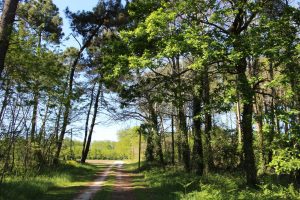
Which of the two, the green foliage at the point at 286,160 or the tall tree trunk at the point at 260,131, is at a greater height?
the tall tree trunk at the point at 260,131

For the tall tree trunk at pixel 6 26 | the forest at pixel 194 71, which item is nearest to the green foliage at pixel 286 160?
the forest at pixel 194 71

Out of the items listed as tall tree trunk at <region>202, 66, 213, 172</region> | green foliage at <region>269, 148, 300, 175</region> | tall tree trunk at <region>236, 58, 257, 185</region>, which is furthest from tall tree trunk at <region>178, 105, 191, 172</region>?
green foliage at <region>269, 148, 300, 175</region>

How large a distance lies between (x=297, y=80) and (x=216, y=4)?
4464mm

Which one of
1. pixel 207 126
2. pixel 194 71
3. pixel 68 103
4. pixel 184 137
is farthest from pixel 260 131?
pixel 68 103

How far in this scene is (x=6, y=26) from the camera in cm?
1188

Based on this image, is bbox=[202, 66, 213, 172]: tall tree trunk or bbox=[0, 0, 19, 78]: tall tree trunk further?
bbox=[202, 66, 213, 172]: tall tree trunk

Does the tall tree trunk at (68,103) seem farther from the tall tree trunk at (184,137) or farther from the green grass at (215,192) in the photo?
the green grass at (215,192)

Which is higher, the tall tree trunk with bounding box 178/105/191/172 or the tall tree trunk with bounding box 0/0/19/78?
the tall tree trunk with bounding box 0/0/19/78

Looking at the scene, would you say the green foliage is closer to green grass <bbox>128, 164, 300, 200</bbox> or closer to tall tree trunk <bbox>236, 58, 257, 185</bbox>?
green grass <bbox>128, 164, 300, 200</bbox>

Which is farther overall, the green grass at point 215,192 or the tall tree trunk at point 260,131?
the tall tree trunk at point 260,131

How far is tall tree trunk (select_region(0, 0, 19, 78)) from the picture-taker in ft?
38.4

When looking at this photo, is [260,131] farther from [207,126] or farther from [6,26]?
[6,26]

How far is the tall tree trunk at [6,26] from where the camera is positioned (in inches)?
461

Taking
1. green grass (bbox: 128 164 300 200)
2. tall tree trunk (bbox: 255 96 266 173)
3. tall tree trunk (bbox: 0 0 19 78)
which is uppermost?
tall tree trunk (bbox: 0 0 19 78)
